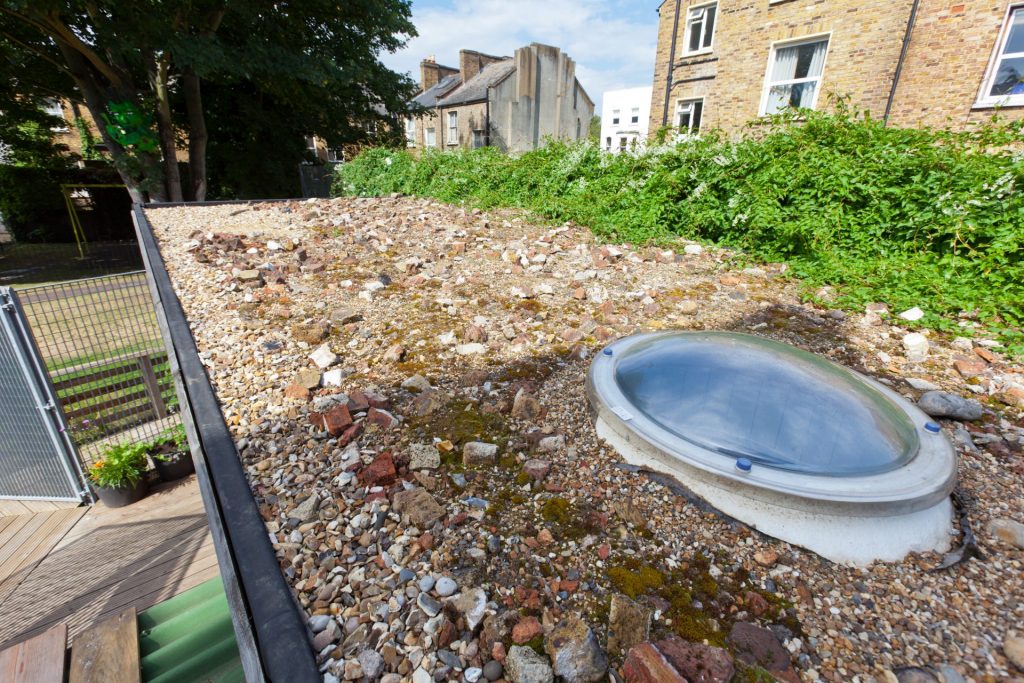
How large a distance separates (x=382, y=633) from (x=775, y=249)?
4491 millimetres

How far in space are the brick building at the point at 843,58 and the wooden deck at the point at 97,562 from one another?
7.34m

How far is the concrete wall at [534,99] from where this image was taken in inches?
812

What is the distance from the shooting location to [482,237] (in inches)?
197

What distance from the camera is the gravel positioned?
1.23 m

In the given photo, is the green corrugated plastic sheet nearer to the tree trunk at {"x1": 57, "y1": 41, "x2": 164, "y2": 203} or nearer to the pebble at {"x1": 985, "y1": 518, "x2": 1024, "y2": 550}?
the pebble at {"x1": 985, "y1": 518, "x2": 1024, "y2": 550}

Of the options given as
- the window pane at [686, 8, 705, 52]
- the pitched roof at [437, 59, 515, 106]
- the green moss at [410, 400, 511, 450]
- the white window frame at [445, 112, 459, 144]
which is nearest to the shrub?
the green moss at [410, 400, 511, 450]

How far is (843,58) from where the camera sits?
9305mm

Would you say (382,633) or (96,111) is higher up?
(96,111)

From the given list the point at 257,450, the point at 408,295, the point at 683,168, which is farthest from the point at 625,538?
the point at 683,168

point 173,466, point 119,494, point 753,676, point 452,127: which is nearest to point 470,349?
point 753,676

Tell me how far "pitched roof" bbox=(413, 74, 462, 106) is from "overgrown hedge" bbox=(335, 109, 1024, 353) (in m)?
22.3

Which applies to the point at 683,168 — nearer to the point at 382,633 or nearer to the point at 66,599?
the point at 382,633

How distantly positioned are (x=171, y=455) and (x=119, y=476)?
0.91 metres

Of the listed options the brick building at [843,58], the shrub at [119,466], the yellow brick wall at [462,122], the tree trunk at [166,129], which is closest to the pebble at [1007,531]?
the brick building at [843,58]
